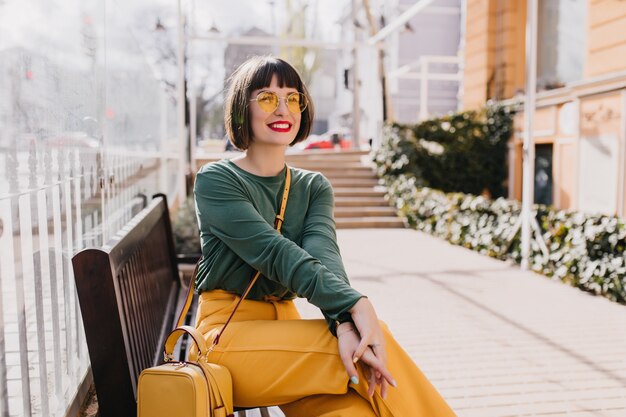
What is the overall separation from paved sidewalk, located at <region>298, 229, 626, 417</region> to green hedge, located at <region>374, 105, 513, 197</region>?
23.5 feet

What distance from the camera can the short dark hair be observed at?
7.18 ft

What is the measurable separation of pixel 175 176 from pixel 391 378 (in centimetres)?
1030

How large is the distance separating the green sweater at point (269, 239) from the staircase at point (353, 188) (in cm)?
1061

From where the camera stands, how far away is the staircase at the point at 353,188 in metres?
13.3

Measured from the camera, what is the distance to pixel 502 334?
4.93 metres

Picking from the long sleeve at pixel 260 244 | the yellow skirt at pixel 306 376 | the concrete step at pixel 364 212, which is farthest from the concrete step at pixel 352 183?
the yellow skirt at pixel 306 376

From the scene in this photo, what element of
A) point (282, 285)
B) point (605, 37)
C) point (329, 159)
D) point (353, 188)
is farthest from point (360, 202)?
point (282, 285)

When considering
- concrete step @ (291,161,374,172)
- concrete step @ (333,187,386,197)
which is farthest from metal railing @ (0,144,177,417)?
concrete step @ (291,161,374,172)

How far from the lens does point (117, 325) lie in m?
2.13

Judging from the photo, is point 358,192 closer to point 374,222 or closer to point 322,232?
point 374,222

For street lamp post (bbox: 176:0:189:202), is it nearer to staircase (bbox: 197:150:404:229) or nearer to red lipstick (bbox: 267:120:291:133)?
staircase (bbox: 197:150:404:229)

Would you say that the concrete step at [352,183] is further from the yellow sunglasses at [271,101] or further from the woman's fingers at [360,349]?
the woman's fingers at [360,349]

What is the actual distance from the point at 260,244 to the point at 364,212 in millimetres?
11817

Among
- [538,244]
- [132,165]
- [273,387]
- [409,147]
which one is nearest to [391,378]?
[273,387]
